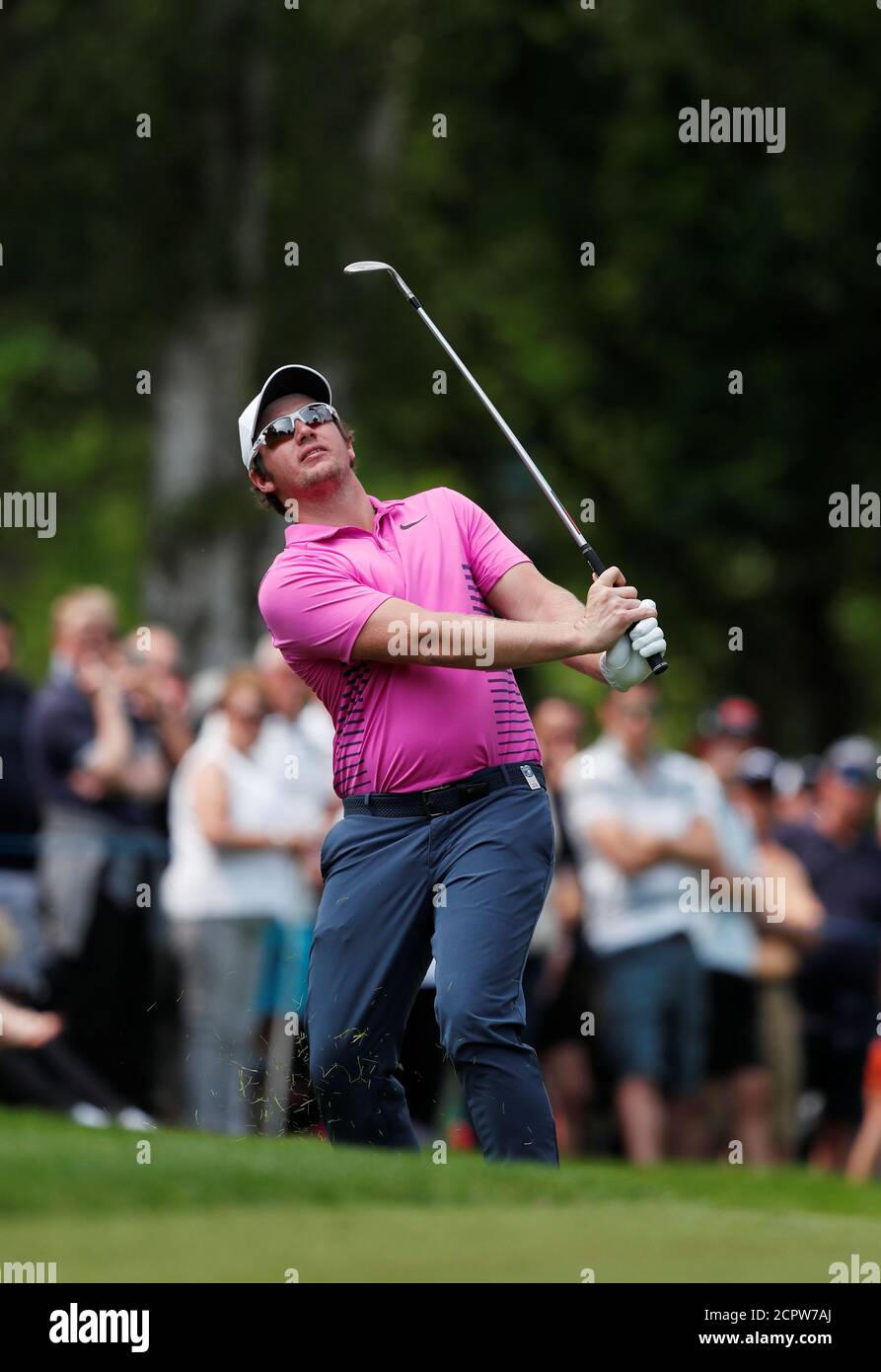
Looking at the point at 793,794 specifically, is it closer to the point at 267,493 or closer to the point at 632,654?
the point at 267,493

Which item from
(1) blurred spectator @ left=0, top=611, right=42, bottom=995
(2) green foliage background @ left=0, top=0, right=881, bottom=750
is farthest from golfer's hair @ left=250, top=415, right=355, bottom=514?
(2) green foliage background @ left=0, top=0, right=881, bottom=750

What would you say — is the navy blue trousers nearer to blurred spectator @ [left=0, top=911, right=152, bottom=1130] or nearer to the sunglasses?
the sunglasses

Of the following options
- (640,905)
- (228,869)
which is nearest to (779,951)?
(640,905)

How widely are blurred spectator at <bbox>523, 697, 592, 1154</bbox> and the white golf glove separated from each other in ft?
17.8

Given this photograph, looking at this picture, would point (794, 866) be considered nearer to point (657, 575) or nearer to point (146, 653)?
point (146, 653)

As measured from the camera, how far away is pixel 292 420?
22.9ft

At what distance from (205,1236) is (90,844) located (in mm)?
5847

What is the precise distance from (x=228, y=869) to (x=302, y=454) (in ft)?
14.9

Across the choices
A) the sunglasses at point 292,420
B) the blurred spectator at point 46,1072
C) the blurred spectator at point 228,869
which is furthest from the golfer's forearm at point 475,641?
the blurred spectator at point 46,1072

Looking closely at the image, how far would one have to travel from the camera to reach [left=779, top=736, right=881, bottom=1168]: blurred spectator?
1319 centimetres

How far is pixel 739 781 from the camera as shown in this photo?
1304 centimetres

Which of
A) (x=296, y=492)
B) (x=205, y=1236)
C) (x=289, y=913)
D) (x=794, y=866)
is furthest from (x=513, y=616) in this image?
(x=794, y=866)

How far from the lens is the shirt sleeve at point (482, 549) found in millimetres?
7027
